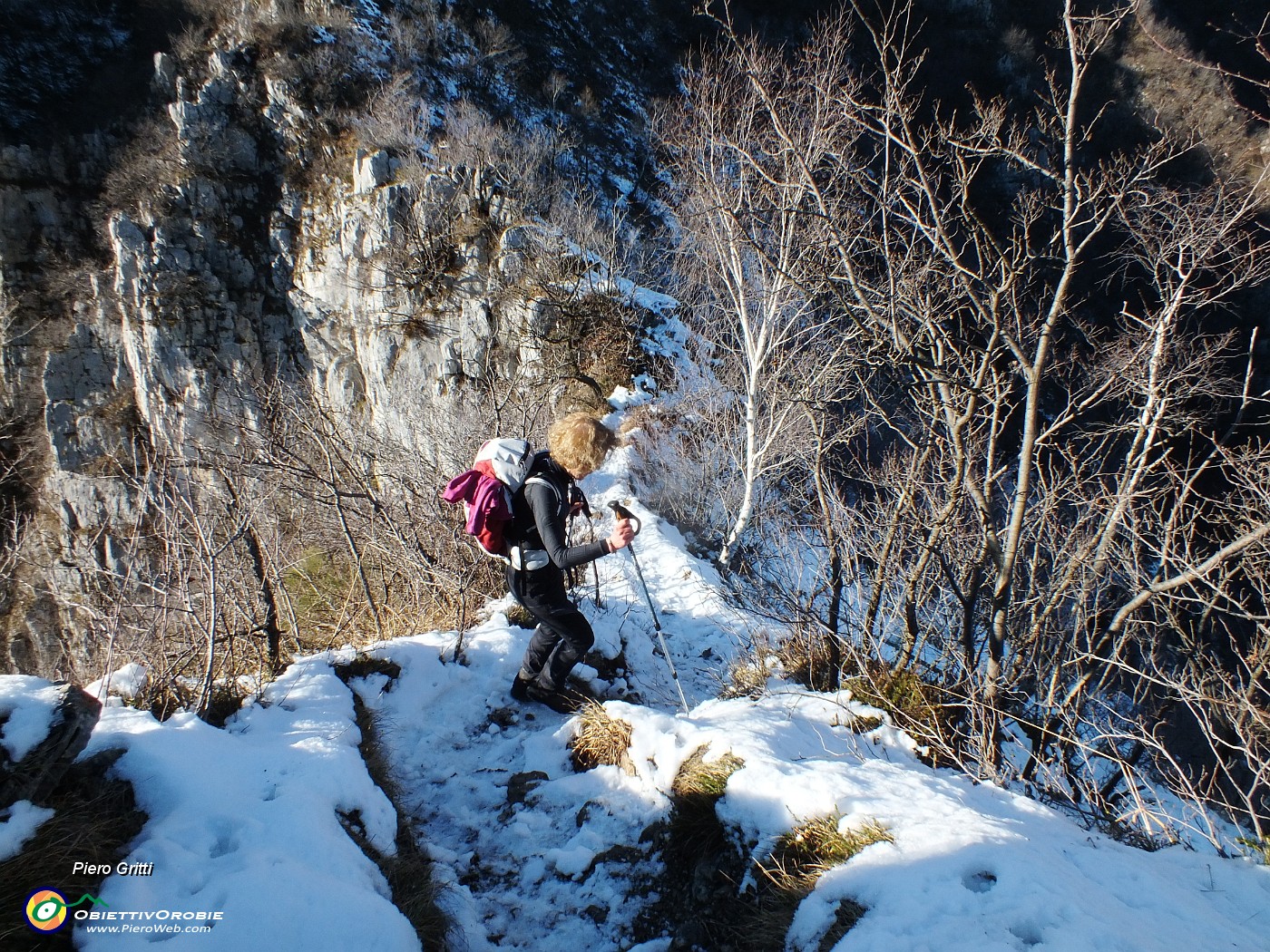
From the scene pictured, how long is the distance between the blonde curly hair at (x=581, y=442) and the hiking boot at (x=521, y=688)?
6.15 meters

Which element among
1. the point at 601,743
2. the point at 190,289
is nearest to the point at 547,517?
the point at 601,743

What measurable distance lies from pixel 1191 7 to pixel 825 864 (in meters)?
31.5

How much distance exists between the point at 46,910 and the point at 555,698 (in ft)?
8.29

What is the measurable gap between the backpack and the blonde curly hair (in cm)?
662

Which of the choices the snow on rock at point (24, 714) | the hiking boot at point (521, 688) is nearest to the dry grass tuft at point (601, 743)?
the hiking boot at point (521, 688)

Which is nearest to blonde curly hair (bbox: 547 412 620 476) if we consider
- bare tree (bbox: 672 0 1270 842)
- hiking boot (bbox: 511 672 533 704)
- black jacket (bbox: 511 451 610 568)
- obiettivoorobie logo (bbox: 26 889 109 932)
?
bare tree (bbox: 672 0 1270 842)

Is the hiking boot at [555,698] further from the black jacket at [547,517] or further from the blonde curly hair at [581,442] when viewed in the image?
the blonde curly hair at [581,442]

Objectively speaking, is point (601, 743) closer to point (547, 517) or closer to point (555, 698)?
point (555, 698)

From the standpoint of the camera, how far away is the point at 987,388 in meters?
3.06

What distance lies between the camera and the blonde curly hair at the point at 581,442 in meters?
10.0

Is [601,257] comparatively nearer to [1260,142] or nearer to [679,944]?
[679,944]

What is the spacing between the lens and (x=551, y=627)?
353cm

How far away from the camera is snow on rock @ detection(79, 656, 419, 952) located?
1674 mm

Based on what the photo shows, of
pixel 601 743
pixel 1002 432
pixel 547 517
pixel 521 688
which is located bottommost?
pixel 521 688
